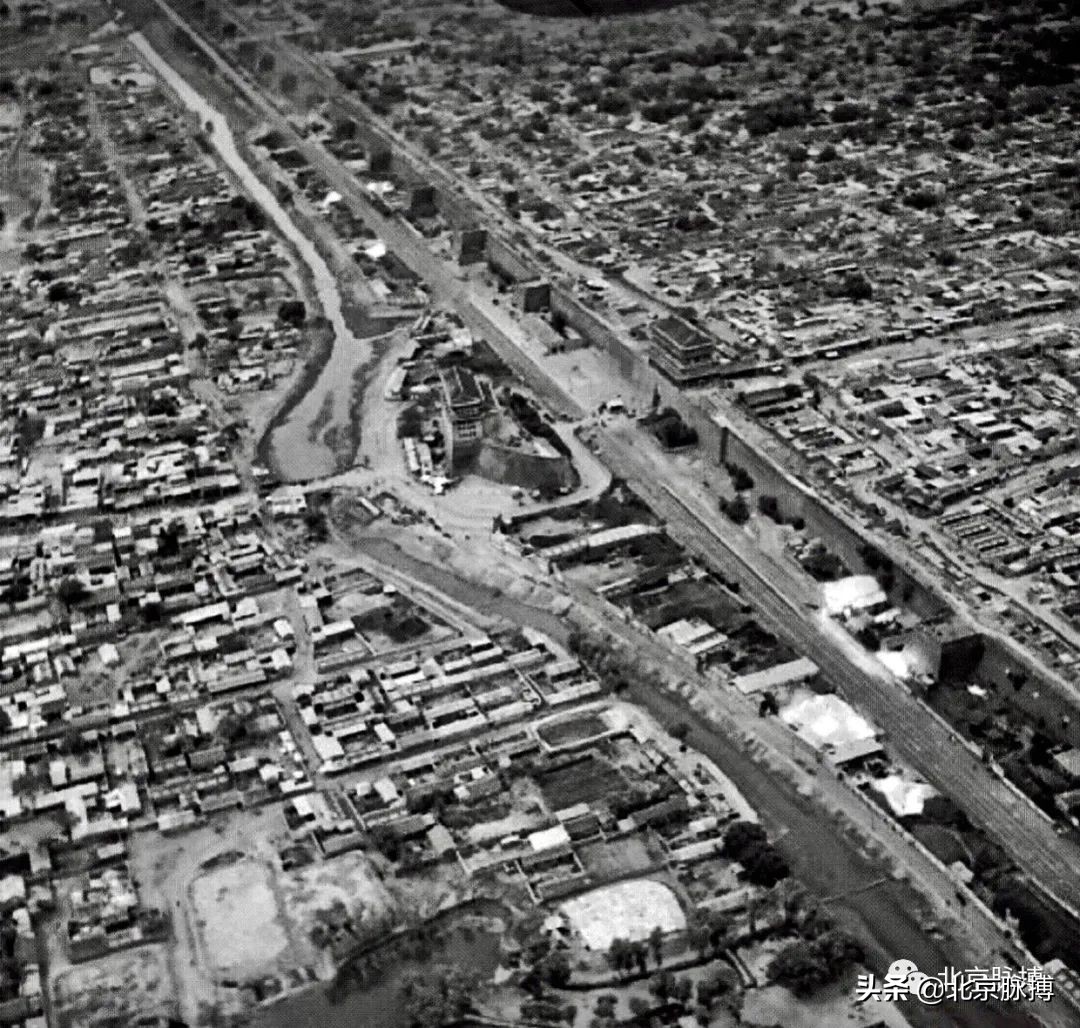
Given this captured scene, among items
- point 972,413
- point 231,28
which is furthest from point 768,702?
point 231,28

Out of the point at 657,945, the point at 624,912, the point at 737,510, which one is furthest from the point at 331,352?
the point at 657,945

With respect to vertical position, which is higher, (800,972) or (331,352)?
(800,972)

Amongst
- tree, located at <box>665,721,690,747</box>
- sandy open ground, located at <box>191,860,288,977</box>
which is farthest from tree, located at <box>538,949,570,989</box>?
tree, located at <box>665,721,690,747</box>

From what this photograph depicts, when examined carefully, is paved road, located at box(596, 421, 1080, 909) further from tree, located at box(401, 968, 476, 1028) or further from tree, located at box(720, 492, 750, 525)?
tree, located at box(401, 968, 476, 1028)

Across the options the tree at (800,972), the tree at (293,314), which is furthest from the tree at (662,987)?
the tree at (293,314)

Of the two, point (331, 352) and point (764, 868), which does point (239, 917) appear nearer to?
point (764, 868)

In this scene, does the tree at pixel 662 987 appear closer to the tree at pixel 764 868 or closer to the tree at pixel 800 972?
the tree at pixel 800 972

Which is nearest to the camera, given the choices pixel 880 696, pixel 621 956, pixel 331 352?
pixel 621 956
